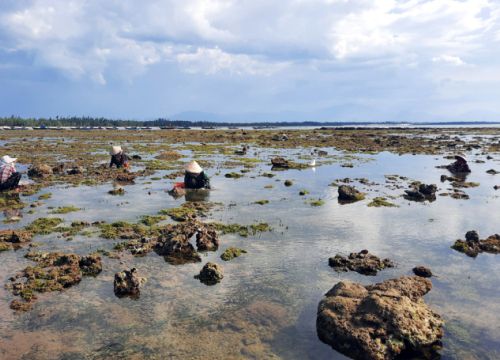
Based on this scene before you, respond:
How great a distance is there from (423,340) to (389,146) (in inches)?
3294

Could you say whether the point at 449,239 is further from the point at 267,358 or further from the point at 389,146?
the point at 389,146

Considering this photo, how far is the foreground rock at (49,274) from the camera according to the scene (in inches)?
618

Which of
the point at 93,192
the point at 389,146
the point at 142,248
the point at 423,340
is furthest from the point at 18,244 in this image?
the point at 389,146

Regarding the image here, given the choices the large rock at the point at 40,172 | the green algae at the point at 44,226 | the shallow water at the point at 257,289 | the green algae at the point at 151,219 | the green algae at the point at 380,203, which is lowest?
the shallow water at the point at 257,289


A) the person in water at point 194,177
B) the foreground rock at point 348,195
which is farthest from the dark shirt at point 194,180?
the foreground rock at point 348,195

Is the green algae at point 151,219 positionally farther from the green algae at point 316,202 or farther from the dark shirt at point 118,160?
the dark shirt at point 118,160

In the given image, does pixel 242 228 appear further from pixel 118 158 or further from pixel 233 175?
pixel 118 158

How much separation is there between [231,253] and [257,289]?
407cm

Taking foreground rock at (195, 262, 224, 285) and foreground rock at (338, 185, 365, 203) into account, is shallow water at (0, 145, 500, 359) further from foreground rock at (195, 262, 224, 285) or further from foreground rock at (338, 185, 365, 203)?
foreground rock at (338, 185, 365, 203)

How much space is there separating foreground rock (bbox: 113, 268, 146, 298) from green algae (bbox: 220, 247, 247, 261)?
4865 millimetres

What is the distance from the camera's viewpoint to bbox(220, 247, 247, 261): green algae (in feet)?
64.9

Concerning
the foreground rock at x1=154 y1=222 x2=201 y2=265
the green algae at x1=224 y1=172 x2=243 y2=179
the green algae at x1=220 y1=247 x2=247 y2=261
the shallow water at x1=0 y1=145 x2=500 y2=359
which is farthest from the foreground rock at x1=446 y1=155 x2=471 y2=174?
the foreground rock at x1=154 y1=222 x2=201 y2=265

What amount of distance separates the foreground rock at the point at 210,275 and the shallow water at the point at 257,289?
455 millimetres

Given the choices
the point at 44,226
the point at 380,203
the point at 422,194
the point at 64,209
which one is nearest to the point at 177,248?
the point at 44,226
